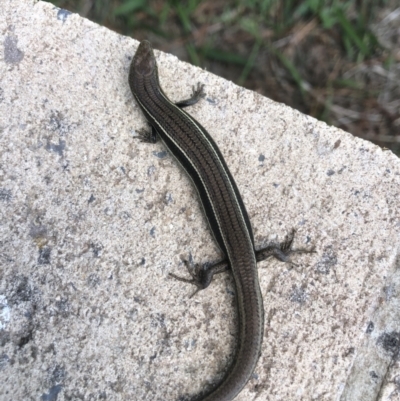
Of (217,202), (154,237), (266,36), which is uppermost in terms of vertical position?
(266,36)

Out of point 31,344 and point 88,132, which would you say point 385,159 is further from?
point 31,344

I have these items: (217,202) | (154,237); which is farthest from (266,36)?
(154,237)

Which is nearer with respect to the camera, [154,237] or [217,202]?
[217,202]

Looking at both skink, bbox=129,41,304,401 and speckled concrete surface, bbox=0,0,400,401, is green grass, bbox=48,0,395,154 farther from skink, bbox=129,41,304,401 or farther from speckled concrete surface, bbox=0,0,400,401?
skink, bbox=129,41,304,401

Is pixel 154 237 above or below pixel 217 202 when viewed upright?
below

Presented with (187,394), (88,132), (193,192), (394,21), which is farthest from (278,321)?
(394,21)

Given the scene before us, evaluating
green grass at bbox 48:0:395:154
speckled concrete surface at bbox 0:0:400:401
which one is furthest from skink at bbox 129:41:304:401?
green grass at bbox 48:0:395:154

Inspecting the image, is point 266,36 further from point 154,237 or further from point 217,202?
point 154,237
